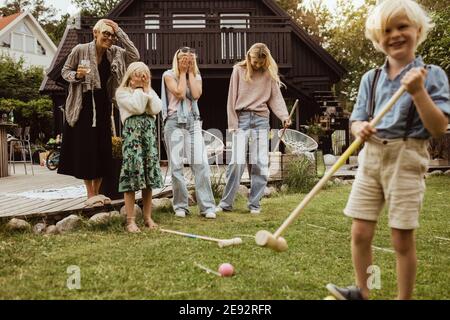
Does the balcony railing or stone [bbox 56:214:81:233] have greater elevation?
the balcony railing

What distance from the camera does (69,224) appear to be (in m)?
4.39

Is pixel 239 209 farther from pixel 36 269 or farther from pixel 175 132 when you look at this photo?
pixel 36 269

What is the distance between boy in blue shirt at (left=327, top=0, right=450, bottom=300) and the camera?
2086 mm

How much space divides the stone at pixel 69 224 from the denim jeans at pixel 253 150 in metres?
1.57

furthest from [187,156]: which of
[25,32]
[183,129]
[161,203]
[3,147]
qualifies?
[25,32]

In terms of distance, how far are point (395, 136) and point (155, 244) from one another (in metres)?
1.98

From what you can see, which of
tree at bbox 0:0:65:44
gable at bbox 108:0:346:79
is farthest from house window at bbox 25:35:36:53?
gable at bbox 108:0:346:79

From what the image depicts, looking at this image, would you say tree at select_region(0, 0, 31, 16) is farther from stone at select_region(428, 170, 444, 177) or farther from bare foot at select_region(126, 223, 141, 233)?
bare foot at select_region(126, 223, 141, 233)

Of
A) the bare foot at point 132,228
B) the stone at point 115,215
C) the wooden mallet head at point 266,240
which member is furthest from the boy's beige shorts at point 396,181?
the stone at point 115,215

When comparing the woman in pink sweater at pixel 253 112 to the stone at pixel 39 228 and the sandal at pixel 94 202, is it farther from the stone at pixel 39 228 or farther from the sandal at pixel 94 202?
the stone at pixel 39 228

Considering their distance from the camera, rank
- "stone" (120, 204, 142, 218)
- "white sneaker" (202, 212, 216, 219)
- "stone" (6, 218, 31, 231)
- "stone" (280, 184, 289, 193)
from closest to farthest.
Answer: "stone" (6, 218, 31, 231)
"stone" (120, 204, 142, 218)
"white sneaker" (202, 212, 216, 219)
"stone" (280, 184, 289, 193)

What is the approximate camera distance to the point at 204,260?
A: 3107mm

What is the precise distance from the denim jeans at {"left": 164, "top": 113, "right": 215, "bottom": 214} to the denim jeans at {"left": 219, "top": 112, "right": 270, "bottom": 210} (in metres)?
0.36

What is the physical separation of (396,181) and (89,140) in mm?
3171
